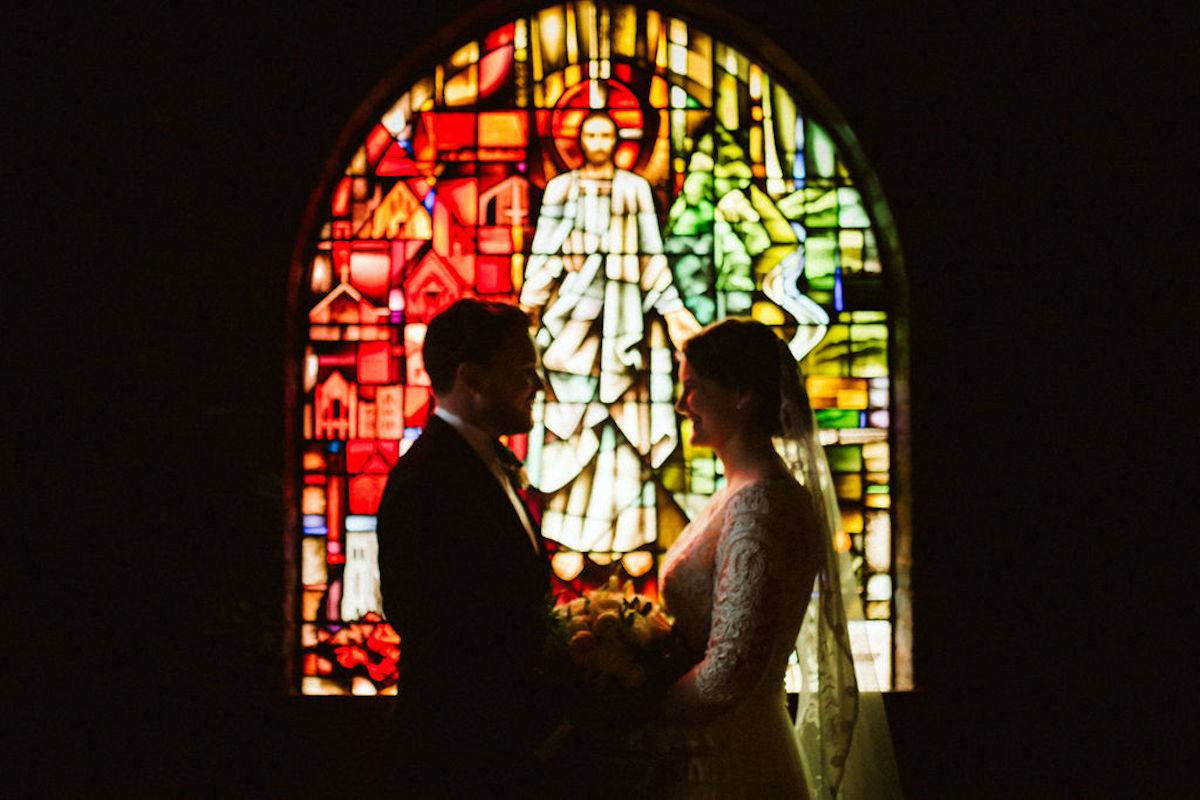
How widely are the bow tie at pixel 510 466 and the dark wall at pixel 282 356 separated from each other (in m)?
1.54

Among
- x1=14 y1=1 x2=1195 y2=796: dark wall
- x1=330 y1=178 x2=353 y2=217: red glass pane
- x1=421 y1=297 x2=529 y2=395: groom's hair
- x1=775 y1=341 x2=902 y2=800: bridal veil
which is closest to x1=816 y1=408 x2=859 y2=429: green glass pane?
x1=14 y1=1 x2=1195 y2=796: dark wall

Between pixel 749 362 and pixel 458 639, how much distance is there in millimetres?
982

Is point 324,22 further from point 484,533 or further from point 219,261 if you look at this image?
point 484,533

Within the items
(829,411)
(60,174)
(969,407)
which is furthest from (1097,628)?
(60,174)

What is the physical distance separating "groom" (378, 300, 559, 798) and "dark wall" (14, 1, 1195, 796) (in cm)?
162

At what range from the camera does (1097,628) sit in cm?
379

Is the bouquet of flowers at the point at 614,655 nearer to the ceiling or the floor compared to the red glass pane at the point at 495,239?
nearer to the floor

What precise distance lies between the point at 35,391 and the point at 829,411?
3.12 metres

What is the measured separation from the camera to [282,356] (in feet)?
12.4

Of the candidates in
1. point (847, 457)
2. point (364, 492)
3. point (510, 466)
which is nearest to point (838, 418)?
point (847, 457)

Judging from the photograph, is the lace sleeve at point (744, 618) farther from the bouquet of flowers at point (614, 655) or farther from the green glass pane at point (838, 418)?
the green glass pane at point (838, 418)

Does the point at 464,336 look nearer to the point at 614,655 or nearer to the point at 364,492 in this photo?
the point at 614,655

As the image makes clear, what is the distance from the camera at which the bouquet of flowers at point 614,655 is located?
2.22 meters

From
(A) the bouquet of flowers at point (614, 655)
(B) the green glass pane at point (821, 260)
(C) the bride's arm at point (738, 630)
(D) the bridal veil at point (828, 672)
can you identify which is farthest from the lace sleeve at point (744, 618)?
(B) the green glass pane at point (821, 260)
